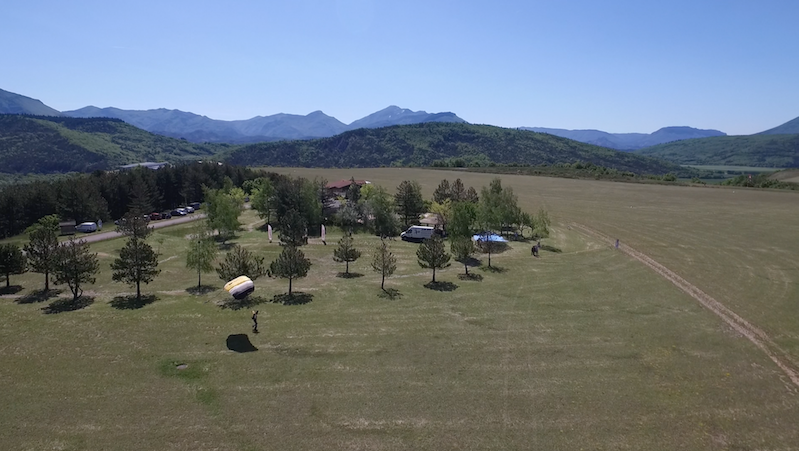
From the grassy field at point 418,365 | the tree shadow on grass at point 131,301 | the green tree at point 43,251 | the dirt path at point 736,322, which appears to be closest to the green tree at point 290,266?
the grassy field at point 418,365

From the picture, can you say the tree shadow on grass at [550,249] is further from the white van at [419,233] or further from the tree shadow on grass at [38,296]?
the tree shadow on grass at [38,296]

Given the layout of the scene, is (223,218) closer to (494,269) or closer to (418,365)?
(494,269)

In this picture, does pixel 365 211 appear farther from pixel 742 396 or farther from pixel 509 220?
pixel 742 396

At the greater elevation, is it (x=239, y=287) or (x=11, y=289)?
(x=239, y=287)

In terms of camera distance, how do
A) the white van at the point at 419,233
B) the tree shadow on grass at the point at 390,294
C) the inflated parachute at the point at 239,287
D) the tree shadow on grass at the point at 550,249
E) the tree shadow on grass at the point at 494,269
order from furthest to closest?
the white van at the point at 419,233
the tree shadow on grass at the point at 550,249
the tree shadow on grass at the point at 494,269
the tree shadow on grass at the point at 390,294
the inflated parachute at the point at 239,287

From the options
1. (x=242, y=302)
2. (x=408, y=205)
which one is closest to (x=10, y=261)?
(x=242, y=302)

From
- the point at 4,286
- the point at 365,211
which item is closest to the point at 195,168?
the point at 365,211
